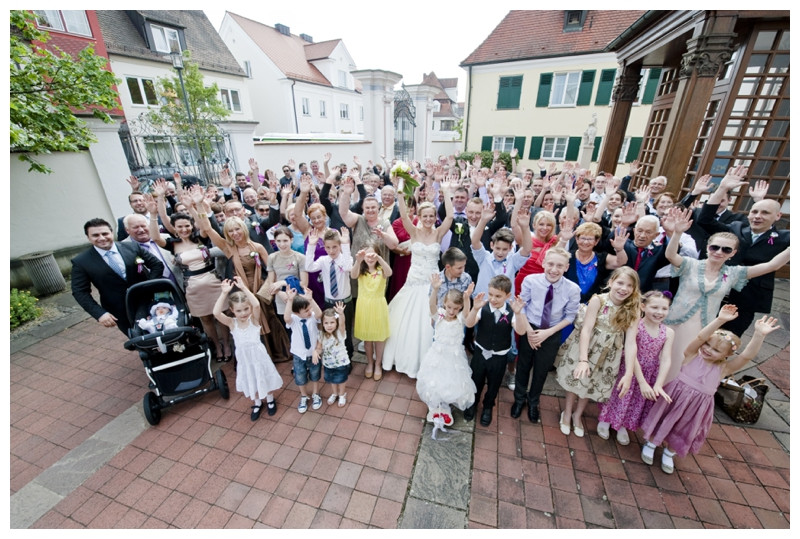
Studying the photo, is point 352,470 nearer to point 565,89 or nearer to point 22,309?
point 22,309

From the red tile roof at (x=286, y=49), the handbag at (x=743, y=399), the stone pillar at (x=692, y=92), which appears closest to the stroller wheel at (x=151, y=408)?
the handbag at (x=743, y=399)

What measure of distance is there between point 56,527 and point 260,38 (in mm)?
29612

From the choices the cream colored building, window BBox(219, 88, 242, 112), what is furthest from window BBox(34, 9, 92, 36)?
the cream colored building

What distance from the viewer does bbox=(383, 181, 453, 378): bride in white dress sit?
3.95m

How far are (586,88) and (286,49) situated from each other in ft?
72.9

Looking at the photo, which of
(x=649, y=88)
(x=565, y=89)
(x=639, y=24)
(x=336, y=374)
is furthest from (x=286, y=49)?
(x=336, y=374)

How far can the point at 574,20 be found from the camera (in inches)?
668

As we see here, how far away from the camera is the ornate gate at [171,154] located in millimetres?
8586

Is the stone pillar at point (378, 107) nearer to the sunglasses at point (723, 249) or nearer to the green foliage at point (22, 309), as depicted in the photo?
the green foliage at point (22, 309)

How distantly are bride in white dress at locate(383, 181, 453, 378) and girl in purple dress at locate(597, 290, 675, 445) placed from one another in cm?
198

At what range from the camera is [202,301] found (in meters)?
4.09

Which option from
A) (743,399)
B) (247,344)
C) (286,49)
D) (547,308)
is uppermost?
(286,49)

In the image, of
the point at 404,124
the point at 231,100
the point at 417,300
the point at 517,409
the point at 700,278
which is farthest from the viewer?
the point at 231,100

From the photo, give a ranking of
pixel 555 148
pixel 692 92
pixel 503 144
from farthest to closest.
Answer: pixel 503 144 < pixel 555 148 < pixel 692 92
